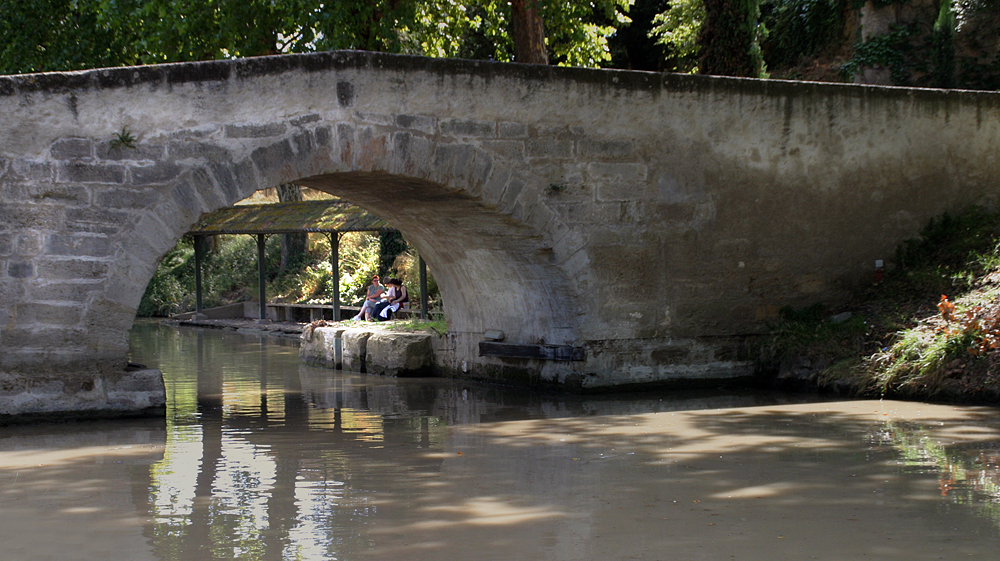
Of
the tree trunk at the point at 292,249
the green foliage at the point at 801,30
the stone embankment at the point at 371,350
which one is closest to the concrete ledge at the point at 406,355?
the stone embankment at the point at 371,350

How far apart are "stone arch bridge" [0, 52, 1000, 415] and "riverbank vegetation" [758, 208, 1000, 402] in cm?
26

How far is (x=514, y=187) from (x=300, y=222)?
10.6 m

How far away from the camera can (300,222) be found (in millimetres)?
18172

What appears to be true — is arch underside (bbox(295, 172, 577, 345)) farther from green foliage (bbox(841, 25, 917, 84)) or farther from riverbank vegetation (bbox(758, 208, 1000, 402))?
green foliage (bbox(841, 25, 917, 84))

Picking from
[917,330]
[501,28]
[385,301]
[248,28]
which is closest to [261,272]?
[385,301]

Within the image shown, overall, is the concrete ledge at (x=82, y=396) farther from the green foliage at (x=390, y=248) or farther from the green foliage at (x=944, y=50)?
the green foliage at (x=944, y=50)

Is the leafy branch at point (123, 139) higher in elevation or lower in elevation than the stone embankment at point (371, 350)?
higher

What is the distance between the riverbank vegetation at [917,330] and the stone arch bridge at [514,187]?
0.26 meters

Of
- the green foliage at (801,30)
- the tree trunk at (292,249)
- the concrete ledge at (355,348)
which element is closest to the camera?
the concrete ledge at (355,348)

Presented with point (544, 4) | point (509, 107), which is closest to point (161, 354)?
point (544, 4)

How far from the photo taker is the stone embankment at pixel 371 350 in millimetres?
11219

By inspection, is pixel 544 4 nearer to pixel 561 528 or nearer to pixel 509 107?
pixel 509 107

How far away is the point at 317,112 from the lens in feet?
25.2

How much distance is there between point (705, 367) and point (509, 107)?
316 cm
